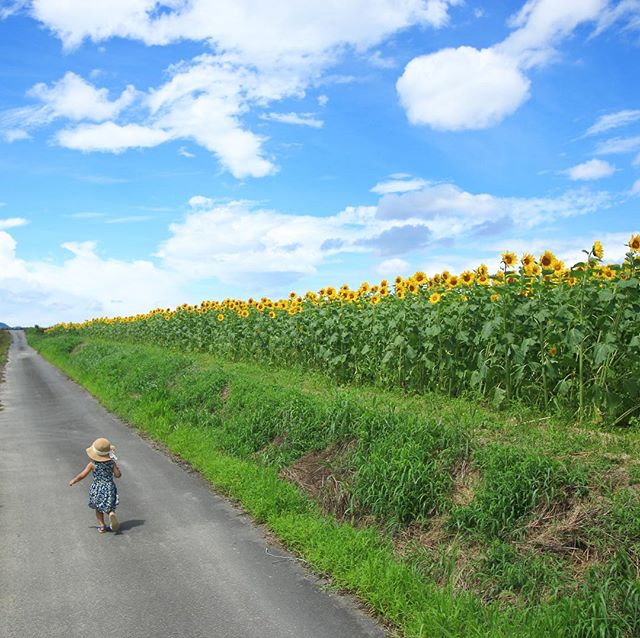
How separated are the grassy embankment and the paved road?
37 cm

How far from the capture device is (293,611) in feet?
17.4

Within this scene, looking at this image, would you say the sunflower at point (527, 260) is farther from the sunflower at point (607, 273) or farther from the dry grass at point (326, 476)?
the dry grass at point (326, 476)

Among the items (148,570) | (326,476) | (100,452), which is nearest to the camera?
(148,570)

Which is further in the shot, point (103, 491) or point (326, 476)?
point (326, 476)

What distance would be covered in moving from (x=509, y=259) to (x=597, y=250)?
1208mm

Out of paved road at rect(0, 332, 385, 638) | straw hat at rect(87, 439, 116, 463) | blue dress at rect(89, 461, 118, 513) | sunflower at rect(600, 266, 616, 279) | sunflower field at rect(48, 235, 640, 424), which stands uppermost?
sunflower at rect(600, 266, 616, 279)

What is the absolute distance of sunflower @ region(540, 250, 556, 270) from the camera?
898 cm

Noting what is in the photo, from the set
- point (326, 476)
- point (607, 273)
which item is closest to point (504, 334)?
point (607, 273)

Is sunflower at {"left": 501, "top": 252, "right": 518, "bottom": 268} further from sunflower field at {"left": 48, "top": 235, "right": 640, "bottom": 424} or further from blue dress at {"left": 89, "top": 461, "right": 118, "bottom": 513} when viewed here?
blue dress at {"left": 89, "top": 461, "right": 118, "bottom": 513}

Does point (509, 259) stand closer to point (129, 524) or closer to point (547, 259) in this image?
point (547, 259)

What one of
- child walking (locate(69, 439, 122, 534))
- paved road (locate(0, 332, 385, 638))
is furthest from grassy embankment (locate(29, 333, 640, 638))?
child walking (locate(69, 439, 122, 534))

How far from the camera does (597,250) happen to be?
27.5 ft

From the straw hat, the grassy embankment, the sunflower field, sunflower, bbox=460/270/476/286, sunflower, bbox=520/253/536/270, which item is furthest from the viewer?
sunflower, bbox=460/270/476/286

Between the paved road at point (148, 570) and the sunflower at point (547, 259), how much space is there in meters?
5.16
